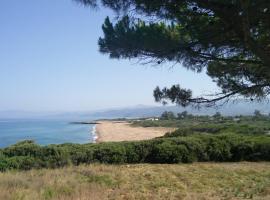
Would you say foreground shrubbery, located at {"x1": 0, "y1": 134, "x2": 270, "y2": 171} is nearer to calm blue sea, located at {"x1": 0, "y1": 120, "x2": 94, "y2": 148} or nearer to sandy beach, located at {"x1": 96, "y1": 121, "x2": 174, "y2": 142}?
calm blue sea, located at {"x1": 0, "y1": 120, "x2": 94, "y2": 148}

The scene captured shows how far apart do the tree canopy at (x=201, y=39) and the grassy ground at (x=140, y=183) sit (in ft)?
7.25

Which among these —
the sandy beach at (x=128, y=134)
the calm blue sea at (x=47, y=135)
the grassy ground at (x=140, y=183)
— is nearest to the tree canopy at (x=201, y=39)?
the grassy ground at (x=140, y=183)

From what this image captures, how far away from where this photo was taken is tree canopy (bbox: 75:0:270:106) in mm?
7531

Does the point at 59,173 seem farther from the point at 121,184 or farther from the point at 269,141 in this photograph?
the point at 269,141

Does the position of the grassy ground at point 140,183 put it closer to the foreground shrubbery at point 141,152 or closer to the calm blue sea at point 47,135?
the foreground shrubbery at point 141,152

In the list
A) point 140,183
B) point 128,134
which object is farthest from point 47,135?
point 140,183

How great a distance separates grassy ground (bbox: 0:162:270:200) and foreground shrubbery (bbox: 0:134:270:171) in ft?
4.04

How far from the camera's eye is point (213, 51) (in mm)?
8883

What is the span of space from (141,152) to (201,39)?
7937 mm

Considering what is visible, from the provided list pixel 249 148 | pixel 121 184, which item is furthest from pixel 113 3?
pixel 249 148

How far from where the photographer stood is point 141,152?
626 inches

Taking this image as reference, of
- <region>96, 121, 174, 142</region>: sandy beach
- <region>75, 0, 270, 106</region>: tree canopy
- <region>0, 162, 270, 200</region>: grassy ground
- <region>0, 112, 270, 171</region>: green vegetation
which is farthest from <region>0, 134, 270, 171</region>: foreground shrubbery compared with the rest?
<region>96, 121, 174, 142</region>: sandy beach

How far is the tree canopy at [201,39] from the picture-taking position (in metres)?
7.53

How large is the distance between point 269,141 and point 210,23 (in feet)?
37.2
